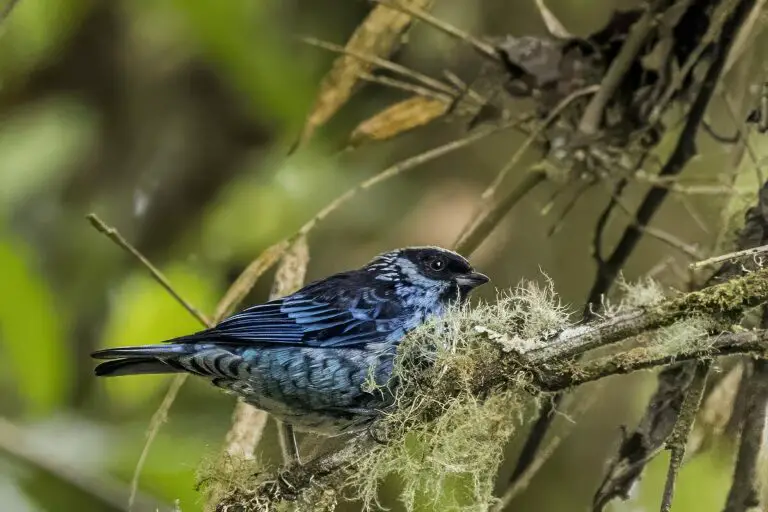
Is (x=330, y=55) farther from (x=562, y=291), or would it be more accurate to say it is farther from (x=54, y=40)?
(x=562, y=291)

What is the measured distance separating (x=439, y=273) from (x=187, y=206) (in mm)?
1160

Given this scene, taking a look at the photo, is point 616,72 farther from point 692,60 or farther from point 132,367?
point 132,367

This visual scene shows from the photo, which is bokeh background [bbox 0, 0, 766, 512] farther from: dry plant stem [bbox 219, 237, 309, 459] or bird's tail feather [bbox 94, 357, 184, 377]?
bird's tail feather [bbox 94, 357, 184, 377]

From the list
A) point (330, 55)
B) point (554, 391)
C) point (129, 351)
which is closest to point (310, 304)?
point (129, 351)

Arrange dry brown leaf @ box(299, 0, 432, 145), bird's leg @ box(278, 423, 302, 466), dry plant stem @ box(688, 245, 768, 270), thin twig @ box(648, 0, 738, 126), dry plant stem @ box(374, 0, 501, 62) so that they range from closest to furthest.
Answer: dry plant stem @ box(688, 245, 768, 270) → bird's leg @ box(278, 423, 302, 466) → thin twig @ box(648, 0, 738, 126) → dry plant stem @ box(374, 0, 501, 62) → dry brown leaf @ box(299, 0, 432, 145)

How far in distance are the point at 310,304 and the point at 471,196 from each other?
83 cm

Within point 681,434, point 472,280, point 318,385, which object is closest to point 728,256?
point 681,434

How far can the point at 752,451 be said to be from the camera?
4.48 feet

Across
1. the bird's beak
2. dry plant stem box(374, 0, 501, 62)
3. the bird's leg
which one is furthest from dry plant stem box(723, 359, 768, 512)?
dry plant stem box(374, 0, 501, 62)

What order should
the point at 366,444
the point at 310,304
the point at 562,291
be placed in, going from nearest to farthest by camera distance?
the point at 366,444 → the point at 310,304 → the point at 562,291

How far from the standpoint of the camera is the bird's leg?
1.42 m

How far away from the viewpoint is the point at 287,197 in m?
2.20

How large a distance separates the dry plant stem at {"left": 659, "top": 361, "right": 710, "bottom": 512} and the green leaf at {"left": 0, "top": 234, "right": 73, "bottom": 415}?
1.46 meters

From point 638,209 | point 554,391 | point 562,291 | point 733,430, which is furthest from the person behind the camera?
point 638,209
